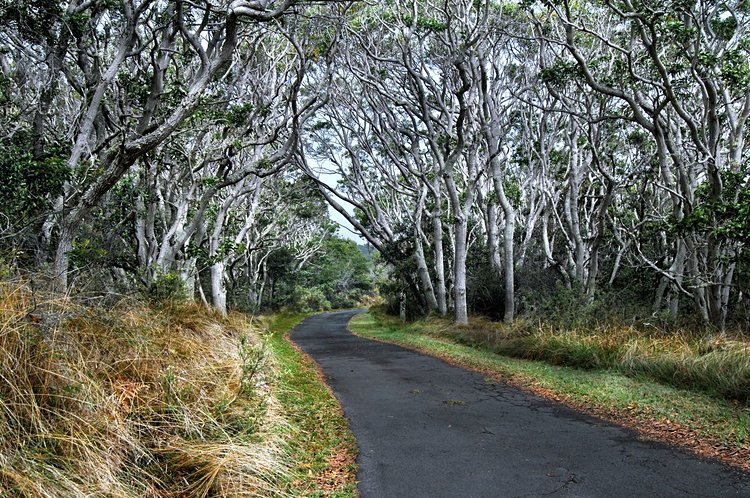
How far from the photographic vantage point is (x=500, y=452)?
5.73m

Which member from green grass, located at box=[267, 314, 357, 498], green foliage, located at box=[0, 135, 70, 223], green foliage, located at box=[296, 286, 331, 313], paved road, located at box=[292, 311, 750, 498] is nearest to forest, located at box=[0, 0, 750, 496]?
green foliage, located at box=[0, 135, 70, 223]

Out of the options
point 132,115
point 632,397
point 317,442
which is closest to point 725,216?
point 632,397

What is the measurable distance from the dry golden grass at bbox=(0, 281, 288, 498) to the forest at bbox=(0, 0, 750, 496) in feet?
0.42

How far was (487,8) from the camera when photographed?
13945mm

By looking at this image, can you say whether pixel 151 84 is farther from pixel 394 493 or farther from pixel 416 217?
pixel 416 217

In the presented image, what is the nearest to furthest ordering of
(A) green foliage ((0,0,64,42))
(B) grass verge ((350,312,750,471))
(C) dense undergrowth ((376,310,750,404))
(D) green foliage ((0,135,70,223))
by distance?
(B) grass verge ((350,312,750,471)) < (C) dense undergrowth ((376,310,750,404)) < (D) green foliage ((0,135,70,223)) < (A) green foliage ((0,0,64,42))

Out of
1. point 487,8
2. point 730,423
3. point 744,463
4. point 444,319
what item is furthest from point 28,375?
point 444,319

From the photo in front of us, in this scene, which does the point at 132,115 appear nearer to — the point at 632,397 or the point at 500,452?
the point at 500,452

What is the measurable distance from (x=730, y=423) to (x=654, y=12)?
7175 millimetres

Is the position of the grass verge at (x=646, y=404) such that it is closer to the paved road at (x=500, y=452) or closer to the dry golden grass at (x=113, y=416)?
the paved road at (x=500, y=452)

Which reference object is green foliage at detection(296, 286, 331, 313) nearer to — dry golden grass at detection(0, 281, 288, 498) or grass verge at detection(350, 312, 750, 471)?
grass verge at detection(350, 312, 750, 471)

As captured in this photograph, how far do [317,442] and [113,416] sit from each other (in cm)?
271

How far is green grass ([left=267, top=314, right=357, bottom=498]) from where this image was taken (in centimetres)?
493

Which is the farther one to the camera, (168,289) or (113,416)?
(168,289)
